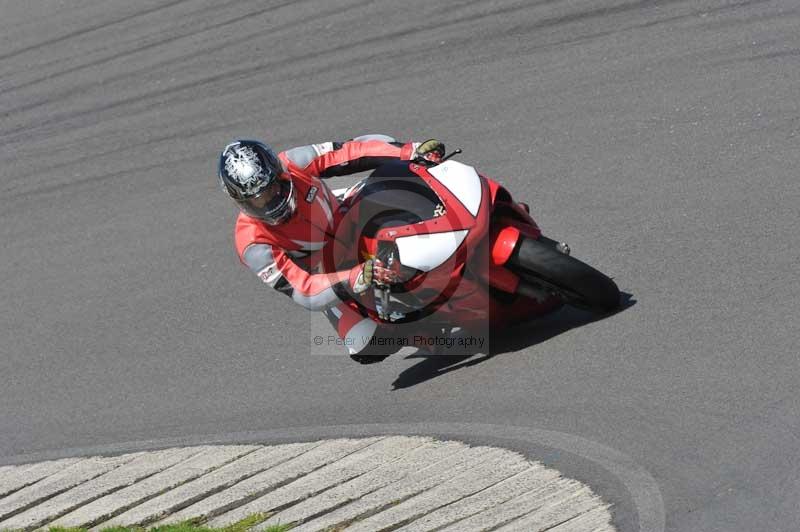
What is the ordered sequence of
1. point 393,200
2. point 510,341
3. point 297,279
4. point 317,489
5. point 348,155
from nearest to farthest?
point 317,489, point 297,279, point 393,200, point 510,341, point 348,155

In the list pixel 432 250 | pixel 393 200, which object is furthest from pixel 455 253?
pixel 393 200

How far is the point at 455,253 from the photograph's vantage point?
639 cm

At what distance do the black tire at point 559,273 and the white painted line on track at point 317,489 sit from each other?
3.35ft

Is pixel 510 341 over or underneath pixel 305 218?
underneath

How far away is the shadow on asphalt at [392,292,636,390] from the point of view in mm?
6871

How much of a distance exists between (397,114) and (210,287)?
238cm

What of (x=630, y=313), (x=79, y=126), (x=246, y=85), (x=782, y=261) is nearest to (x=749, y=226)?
(x=782, y=261)

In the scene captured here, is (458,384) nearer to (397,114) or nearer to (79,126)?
(397,114)

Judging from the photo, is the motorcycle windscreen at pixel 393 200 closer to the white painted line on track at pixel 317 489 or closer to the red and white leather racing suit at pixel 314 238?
the red and white leather racing suit at pixel 314 238

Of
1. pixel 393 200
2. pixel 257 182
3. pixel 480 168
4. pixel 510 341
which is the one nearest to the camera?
pixel 257 182

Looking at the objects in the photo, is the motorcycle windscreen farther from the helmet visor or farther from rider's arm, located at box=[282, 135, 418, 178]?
the helmet visor

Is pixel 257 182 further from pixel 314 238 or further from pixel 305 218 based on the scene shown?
pixel 314 238

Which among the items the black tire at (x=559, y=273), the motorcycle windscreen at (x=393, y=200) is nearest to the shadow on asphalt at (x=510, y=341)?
the black tire at (x=559, y=273)

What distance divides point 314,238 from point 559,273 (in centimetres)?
150
